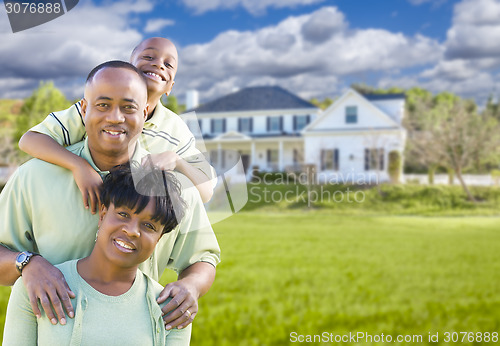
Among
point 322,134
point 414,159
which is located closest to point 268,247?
point 322,134

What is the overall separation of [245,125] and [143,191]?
24420 millimetres

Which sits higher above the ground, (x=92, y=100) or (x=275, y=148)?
(x=92, y=100)

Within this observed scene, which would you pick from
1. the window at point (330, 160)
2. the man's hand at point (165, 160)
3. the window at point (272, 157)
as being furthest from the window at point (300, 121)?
the man's hand at point (165, 160)

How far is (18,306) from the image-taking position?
4.38ft

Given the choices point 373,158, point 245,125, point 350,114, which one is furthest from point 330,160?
point 245,125

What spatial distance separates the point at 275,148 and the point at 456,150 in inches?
337

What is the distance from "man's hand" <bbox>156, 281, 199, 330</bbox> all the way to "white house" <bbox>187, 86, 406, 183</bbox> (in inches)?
741

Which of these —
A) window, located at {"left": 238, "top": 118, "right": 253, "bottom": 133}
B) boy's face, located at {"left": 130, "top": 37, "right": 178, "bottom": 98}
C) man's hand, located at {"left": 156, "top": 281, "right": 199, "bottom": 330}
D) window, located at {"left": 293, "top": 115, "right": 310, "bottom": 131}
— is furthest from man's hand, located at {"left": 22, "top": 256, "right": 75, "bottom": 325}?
window, located at {"left": 238, "top": 118, "right": 253, "bottom": 133}

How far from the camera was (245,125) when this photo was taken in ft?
84.0

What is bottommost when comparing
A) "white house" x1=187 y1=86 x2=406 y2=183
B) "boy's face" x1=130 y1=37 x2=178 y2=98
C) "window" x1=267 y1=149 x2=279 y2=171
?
"window" x1=267 y1=149 x2=279 y2=171

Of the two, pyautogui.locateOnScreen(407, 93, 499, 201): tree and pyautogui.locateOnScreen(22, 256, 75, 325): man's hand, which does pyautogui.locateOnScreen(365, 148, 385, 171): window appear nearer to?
pyautogui.locateOnScreen(407, 93, 499, 201): tree

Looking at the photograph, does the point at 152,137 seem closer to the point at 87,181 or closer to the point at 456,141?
the point at 87,181

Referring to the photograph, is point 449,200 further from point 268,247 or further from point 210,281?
point 210,281

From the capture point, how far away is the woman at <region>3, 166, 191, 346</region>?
4.23 feet
